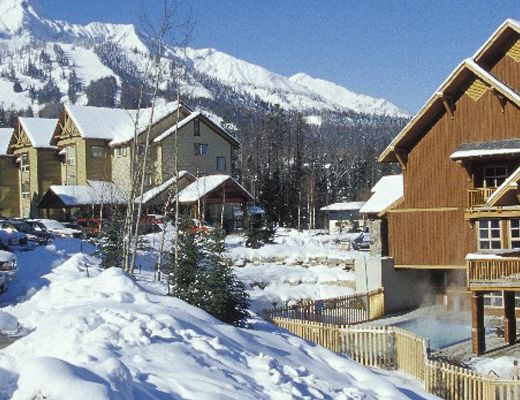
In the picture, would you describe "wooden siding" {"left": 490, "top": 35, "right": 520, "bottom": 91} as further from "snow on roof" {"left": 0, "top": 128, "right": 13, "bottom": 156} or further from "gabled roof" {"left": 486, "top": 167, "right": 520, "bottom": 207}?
"snow on roof" {"left": 0, "top": 128, "right": 13, "bottom": 156}

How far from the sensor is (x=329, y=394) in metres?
11.1

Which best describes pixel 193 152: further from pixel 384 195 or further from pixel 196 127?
pixel 384 195

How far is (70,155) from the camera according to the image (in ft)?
181

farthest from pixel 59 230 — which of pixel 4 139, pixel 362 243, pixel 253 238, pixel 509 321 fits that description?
pixel 4 139

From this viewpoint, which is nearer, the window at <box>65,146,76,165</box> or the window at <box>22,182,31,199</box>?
the window at <box>65,146,76,165</box>

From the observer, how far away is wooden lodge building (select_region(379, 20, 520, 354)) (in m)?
25.9

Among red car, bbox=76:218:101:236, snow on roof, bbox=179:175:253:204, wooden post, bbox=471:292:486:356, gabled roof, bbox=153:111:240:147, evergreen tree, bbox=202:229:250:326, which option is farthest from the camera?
gabled roof, bbox=153:111:240:147

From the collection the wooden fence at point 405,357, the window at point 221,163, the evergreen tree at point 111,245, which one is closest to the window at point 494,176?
the wooden fence at point 405,357

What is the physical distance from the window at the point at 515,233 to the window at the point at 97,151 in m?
36.2

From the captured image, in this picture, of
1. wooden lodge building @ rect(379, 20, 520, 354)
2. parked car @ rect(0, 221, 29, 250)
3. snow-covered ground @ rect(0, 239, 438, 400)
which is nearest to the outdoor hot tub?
wooden lodge building @ rect(379, 20, 520, 354)

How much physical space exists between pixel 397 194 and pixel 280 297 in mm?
7541

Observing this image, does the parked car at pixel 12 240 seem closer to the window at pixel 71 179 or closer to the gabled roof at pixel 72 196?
the gabled roof at pixel 72 196

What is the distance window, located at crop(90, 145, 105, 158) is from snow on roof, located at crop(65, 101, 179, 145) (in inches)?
32.8

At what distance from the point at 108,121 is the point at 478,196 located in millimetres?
37879
